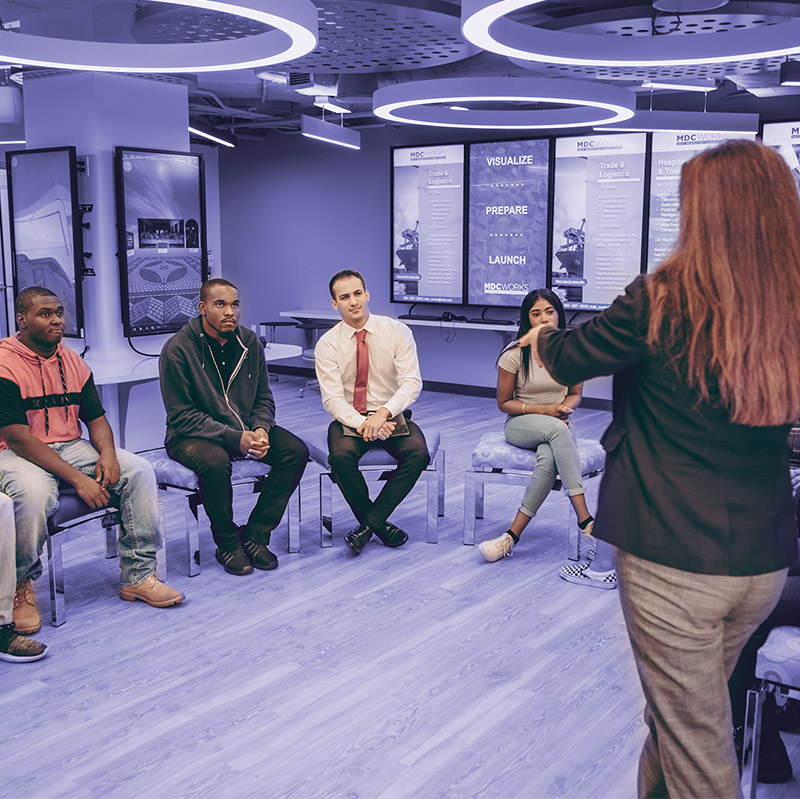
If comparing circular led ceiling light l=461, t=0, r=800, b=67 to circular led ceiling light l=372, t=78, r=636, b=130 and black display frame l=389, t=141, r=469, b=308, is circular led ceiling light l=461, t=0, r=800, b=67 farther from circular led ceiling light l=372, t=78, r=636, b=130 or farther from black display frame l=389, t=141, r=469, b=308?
black display frame l=389, t=141, r=469, b=308

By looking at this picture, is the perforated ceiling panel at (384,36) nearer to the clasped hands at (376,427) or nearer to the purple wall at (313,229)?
the clasped hands at (376,427)

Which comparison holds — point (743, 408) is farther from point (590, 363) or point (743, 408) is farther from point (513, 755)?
point (513, 755)

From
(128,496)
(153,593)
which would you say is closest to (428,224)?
(128,496)

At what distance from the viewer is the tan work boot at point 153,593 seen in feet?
11.4

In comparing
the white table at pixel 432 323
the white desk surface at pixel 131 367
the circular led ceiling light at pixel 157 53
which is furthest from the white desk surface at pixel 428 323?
the circular led ceiling light at pixel 157 53

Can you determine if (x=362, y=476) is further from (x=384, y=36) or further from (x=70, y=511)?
(x=384, y=36)

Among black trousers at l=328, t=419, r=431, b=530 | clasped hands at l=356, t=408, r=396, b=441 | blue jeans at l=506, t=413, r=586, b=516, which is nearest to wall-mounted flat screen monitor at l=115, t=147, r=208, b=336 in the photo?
black trousers at l=328, t=419, r=431, b=530

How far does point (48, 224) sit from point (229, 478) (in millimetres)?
2440

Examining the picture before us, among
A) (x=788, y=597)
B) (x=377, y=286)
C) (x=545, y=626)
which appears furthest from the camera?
(x=377, y=286)

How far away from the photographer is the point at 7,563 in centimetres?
296

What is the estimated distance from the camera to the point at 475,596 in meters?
3.57

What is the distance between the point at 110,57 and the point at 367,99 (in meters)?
2.94

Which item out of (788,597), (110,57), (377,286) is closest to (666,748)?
(788,597)

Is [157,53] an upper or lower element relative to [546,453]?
upper
